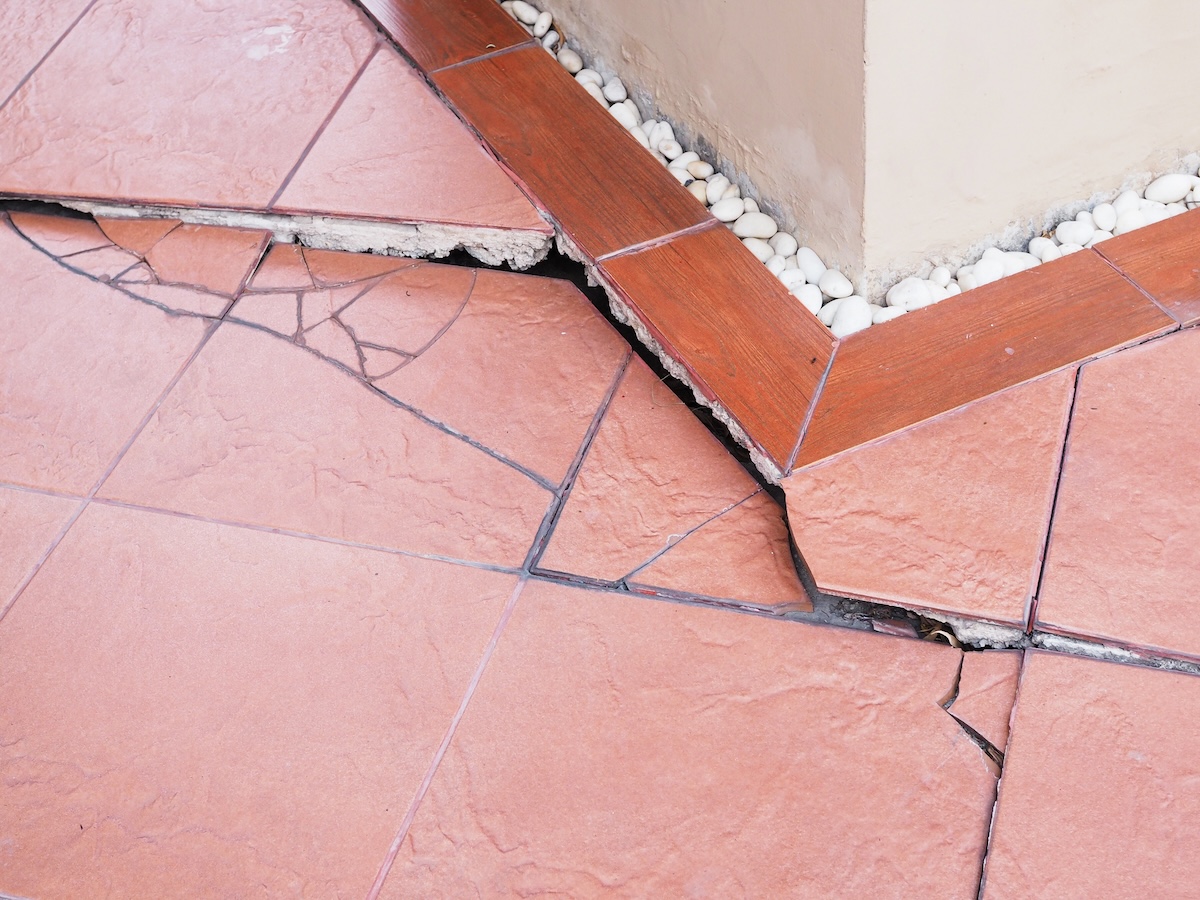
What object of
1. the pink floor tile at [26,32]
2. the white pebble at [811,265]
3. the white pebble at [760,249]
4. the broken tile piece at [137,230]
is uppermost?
the pink floor tile at [26,32]

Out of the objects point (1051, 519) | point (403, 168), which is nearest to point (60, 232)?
point (403, 168)

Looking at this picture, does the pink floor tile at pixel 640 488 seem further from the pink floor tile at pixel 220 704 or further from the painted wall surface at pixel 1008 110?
the painted wall surface at pixel 1008 110

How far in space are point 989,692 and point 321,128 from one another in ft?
5.52

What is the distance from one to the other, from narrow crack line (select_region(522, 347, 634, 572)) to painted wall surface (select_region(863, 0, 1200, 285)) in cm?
47

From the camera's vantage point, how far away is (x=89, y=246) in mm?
1983

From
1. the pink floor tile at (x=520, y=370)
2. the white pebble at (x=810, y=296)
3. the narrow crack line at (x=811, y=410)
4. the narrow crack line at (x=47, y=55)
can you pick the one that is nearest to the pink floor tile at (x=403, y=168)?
the pink floor tile at (x=520, y=370)

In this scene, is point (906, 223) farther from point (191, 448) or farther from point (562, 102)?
point (191, 448)

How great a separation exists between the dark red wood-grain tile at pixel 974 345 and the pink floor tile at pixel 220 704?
606 millimetres

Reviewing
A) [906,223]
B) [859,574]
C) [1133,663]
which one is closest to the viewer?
[1133,663]

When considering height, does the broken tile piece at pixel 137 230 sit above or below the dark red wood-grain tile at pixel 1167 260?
above

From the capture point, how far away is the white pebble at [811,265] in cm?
172

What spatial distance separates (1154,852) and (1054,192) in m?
1.11

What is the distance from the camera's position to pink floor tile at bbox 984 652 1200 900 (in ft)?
3.58

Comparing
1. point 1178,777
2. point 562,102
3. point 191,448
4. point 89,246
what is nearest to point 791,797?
point 1178,777
